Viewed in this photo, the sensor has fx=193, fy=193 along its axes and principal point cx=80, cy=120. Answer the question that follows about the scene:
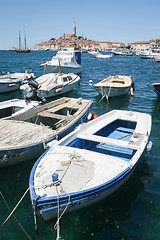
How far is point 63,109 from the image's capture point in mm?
13914

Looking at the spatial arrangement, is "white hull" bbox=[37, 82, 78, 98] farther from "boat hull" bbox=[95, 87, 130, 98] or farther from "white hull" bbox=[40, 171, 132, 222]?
"white hull" bbox=[40, 171, 132, 222]

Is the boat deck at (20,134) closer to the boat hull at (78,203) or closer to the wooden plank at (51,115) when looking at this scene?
the wooden plank at (51,115)

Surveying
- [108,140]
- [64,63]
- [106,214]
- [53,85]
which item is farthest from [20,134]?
[64,63]

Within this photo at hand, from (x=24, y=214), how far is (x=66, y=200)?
2356 mm

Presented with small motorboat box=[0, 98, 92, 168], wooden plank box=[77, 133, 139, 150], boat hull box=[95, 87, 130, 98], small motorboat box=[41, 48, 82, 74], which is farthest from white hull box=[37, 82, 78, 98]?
wooden plank box=[77, 133, 139, 150]

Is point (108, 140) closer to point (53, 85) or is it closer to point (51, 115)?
point (51, 115)

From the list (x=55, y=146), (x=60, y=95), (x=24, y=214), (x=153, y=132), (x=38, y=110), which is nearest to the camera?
(x=24, y=214)

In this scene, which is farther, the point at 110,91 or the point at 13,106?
the point at 110,91

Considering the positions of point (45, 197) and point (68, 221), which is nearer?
point (45, 197)

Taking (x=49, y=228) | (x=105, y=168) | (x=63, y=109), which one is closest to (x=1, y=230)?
(x=49, y=228)

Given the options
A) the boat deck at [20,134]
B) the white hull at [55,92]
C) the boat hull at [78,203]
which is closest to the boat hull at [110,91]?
the white hull at [55,92]

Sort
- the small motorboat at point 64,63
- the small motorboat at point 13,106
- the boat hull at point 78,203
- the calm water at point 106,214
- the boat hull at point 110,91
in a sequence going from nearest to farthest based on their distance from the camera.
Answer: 1. the boat hull at point 78,203
2. the calm water at point 106,214
3. the small motorboat at point 13,106
4. the boat hull at point 110,91
5. the small motorboat at point 64,63

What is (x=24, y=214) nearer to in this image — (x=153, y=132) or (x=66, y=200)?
(x=66, y=200)

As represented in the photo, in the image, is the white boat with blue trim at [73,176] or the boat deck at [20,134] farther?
the boat deck at [20,134]
